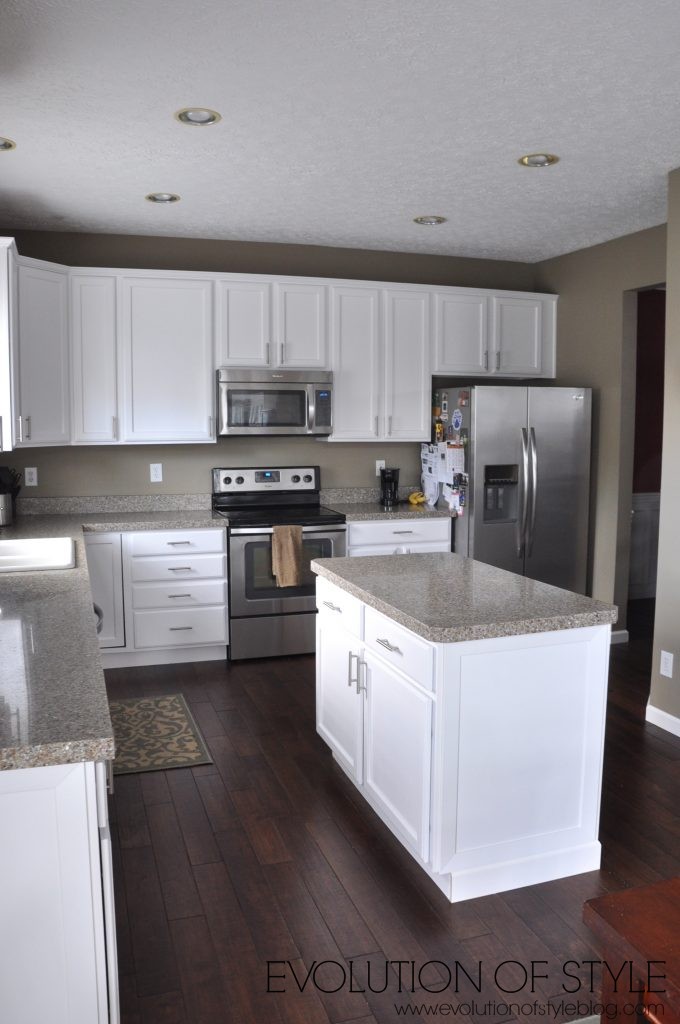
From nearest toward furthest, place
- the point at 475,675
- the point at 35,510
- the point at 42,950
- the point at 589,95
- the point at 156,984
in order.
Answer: the point at 42,950, the point at 156,984, the point at 475,675, the point at 589,95, the point at 35,510

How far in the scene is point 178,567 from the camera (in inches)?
183

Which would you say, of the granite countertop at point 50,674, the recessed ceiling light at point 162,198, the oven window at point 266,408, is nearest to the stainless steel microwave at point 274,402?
the oven window at point 266,408

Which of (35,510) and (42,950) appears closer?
(42,950)

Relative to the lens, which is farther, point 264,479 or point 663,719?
point 264,479

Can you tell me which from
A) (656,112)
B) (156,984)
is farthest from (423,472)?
(156,984)

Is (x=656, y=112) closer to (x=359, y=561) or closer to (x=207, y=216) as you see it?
(x=359, y=561)

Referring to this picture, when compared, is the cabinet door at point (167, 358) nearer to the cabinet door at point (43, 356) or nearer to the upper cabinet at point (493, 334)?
the cabinet door at point (43, 356)

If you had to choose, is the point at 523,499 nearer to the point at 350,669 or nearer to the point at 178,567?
the point at 178,567

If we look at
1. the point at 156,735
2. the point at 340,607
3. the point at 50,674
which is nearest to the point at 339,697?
the point at 340,607

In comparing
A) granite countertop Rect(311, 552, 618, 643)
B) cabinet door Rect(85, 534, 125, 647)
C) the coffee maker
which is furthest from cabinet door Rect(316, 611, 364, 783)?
the coffee maker

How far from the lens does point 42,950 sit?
1.47m

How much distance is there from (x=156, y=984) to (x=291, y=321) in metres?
3.72

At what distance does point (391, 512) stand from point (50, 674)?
333cm

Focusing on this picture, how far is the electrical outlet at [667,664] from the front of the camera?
12.4 feet
